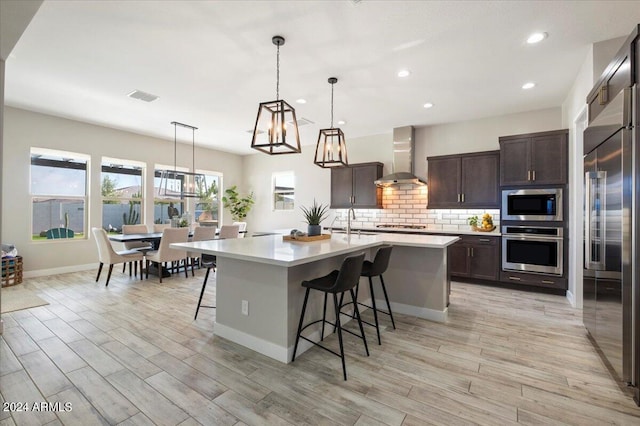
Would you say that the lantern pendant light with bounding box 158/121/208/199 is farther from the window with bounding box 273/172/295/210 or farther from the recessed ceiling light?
the recessed ceiling light

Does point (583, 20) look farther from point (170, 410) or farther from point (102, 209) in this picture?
point (102, 209)

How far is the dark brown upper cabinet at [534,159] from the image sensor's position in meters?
4.27

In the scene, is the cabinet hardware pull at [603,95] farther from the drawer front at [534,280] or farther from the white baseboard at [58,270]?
the white baseboard at [58,270]

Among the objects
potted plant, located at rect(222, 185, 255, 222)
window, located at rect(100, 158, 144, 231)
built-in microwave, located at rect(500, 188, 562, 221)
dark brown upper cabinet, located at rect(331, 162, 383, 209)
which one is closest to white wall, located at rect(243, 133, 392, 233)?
potted plant, located at rect(222, 185, 255, 222)

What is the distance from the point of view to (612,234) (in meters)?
2.16

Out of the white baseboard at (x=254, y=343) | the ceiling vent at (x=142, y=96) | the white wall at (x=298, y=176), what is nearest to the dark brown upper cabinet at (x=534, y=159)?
the white wall at (x=298, y=176)

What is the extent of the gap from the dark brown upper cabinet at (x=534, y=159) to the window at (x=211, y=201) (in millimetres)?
6733

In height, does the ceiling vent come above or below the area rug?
above

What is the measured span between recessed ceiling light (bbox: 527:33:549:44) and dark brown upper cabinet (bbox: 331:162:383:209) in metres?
3.48

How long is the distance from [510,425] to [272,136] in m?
2.64

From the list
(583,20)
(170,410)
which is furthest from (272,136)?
(583,20)

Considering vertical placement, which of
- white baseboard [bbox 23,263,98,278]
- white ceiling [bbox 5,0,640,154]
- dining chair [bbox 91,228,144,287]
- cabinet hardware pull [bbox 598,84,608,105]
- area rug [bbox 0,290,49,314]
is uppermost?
white ceiling [bbox 5,0,640,154]

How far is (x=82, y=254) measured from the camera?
5785 millimetres

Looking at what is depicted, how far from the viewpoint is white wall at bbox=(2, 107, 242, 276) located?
4945 mm
